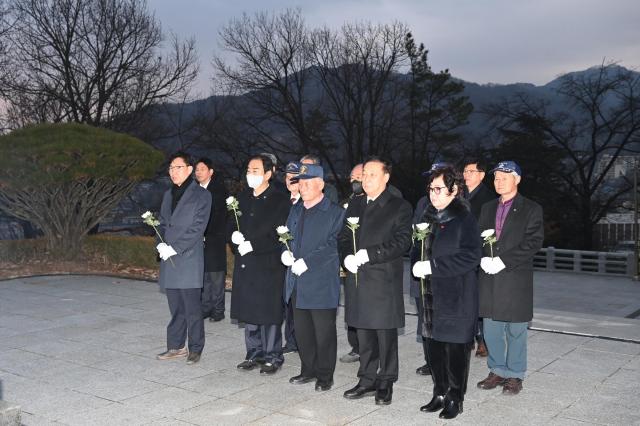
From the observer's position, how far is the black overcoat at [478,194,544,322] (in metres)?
5.56

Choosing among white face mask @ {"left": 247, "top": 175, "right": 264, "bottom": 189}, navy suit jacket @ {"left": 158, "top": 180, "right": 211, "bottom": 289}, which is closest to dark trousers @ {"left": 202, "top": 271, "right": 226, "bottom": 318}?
navy suit jacket @ {"left": 158, "top": 180, "right": 211, "bottom": 289}

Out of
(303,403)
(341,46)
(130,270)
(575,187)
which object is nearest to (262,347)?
(303,403)

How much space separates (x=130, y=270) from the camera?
1467 cm

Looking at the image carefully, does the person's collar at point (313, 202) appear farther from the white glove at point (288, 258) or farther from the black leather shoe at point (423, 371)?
the black leather shoe at point (423, 371)

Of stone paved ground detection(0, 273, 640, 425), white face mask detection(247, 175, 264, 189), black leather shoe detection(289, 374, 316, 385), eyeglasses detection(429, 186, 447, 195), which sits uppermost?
white face mask detection(247, 175, 264, 189)

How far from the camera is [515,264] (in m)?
5.56

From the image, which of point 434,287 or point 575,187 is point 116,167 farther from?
point 575,187

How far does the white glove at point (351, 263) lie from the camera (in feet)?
17.3

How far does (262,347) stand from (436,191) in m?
2.59

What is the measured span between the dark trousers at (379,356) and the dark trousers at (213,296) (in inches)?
138

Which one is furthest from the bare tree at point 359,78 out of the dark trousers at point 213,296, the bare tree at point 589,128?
the dark trousers at point 213,296

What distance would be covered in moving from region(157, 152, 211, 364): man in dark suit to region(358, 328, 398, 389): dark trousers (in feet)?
6.33

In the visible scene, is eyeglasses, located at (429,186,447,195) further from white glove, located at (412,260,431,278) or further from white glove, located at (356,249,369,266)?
white glove, located at (356,249,369,266)

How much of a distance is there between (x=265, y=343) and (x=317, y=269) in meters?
1.23
